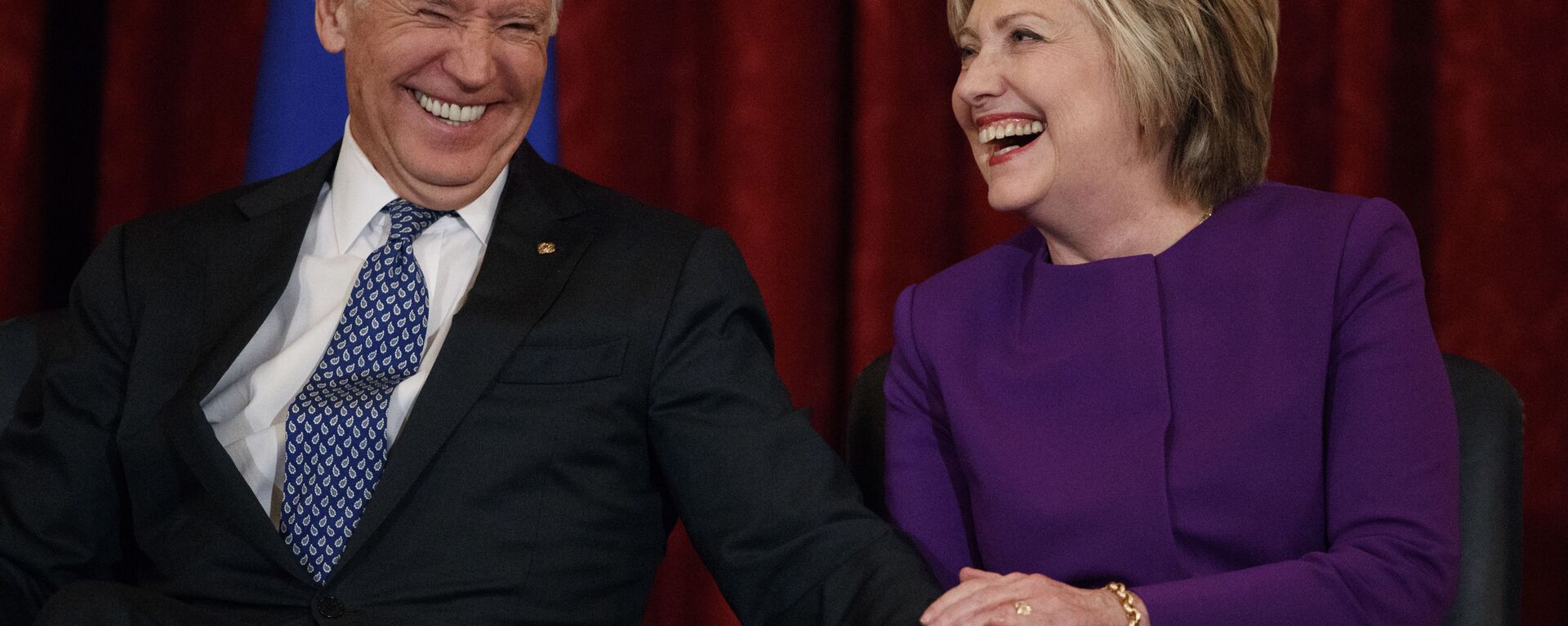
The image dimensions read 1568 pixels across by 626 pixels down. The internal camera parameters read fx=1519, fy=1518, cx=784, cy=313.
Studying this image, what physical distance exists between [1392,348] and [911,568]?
51 cm

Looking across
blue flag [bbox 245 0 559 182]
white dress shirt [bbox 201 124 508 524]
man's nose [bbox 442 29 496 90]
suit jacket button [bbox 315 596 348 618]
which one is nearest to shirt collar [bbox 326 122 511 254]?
white dress shirt [bbox 201 124 508 524]

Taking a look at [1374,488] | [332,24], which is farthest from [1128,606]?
[332,24]

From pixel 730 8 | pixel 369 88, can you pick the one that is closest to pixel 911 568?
pixel 369 88

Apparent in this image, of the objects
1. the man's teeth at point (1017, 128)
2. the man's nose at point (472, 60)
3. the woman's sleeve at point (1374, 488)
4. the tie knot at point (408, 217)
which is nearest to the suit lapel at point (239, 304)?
the tie knot at point (408, 217)

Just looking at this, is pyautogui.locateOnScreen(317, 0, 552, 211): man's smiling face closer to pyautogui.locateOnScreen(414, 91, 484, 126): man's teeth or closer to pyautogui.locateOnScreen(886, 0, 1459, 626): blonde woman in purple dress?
pyautogui.locateOnScreen(414, 91, 484, 126): man's teeth

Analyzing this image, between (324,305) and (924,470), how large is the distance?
2.33 feet

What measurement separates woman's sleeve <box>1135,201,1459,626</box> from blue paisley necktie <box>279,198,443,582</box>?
0.81 m

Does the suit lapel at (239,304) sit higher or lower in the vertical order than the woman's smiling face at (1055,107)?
lower

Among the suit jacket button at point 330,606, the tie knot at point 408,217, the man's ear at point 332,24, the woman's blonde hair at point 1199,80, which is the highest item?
the woman's blonde hair at point 1199,80

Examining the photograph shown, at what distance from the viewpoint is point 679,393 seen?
5.35 feet

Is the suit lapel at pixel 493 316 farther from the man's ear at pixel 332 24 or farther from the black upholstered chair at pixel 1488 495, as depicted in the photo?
the black upholstered chair at pixel 1488 495

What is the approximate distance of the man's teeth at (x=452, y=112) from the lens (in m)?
1.75

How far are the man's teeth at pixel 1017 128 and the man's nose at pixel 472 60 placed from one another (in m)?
0.57

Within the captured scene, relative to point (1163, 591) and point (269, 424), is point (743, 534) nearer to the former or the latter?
point (1163, 591)
